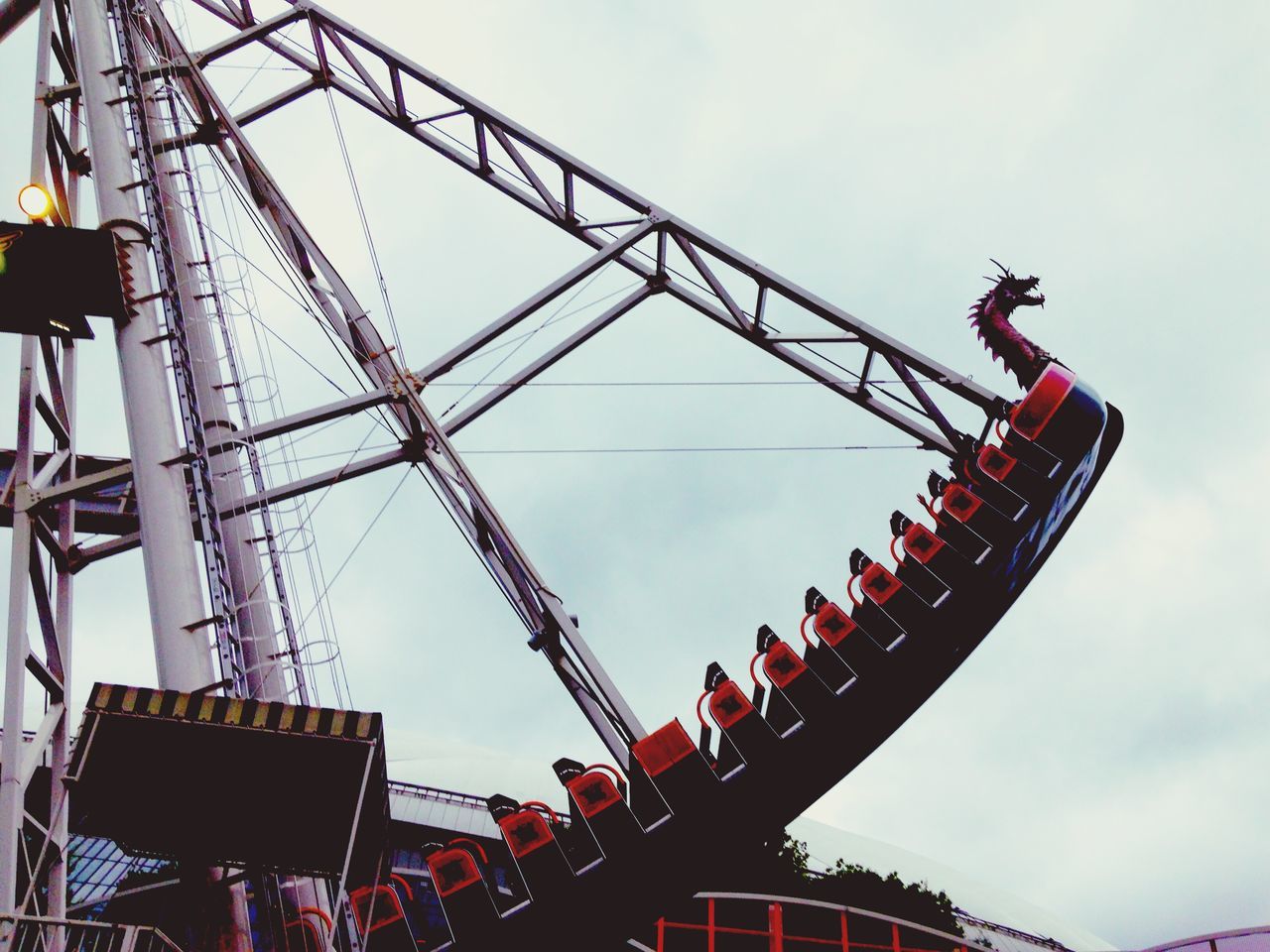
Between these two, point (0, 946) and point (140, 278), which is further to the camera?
point (140, 278)

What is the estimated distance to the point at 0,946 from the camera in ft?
33.9

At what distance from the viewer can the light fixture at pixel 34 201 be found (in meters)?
14.2

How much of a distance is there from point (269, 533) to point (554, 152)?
8.60 meters

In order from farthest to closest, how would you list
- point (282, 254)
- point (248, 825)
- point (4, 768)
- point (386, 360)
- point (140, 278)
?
point (282, 254) < point (386, 360) < point (140, 278) < point (248, 825) < point (4, 768)

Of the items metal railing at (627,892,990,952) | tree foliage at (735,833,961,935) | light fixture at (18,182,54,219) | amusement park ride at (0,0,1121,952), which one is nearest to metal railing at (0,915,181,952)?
amusement park ride at (0,0,1121,952)

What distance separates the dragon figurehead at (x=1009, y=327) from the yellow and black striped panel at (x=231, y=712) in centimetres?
1490

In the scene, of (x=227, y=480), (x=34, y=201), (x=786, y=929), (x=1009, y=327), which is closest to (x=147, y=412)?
(x=227, y=480)

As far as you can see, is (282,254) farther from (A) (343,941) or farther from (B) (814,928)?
(B) (814,928)

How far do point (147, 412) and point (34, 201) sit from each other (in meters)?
3.10

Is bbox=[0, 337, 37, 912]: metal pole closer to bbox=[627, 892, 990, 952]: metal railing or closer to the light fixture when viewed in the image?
the light fixture

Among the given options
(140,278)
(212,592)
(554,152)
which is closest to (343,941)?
(212,592)

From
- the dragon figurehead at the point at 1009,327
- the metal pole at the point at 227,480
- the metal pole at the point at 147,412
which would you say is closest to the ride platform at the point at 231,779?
the metal pole at the point at 147,412

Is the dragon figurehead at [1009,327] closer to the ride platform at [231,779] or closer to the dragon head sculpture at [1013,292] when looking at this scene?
the dragon head sculpture at [1013,292]

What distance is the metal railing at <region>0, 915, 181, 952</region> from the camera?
979 cm
